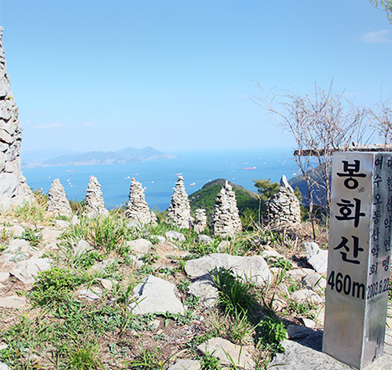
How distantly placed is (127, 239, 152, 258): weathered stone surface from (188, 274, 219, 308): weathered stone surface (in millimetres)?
1319

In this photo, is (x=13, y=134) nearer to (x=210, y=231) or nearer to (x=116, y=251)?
(x=116, y=251)

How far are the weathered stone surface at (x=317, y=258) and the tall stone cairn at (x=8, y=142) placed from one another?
7.16 m

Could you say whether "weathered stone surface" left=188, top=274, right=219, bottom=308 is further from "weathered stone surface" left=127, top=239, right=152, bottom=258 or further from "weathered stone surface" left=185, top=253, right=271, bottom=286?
"weathered stone surface" left=127, top=239, right=152, bottom=258

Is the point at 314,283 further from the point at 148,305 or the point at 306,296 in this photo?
the point at 148,305

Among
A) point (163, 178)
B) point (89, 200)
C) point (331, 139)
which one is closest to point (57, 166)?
point (163, 178)

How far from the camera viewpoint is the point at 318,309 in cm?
418

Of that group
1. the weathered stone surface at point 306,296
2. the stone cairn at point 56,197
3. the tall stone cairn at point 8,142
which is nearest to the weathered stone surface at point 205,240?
the weathered stone surface at point 306,296

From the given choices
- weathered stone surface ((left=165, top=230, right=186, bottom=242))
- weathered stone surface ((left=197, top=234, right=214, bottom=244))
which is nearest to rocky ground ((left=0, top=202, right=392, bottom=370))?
weathered stone surface ((left=197, top=234, right=214, bottom=244))

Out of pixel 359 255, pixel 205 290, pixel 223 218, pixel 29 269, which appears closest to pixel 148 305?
pixel 205 290

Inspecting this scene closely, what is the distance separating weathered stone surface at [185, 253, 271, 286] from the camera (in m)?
4.48

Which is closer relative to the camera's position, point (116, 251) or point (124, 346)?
point (124, 346)

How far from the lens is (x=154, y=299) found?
3846 mm

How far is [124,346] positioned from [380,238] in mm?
2844

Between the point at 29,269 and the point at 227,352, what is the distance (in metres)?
3.10
